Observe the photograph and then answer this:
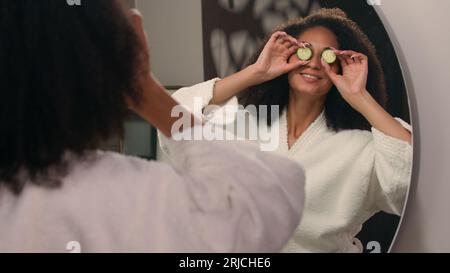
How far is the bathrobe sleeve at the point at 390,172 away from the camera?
0.79 meters

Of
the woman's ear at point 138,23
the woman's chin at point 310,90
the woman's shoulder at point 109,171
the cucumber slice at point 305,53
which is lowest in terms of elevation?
the woman's shoulder at point 109,171

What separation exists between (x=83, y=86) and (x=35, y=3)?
12cm

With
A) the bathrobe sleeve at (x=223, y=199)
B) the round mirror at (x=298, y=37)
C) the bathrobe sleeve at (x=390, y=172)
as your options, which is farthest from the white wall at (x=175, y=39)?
the bathrobe sleeve at (x=390, y=172)

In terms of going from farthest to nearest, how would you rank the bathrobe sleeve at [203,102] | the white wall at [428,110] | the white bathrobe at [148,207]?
the white wall at [428,110]
the bathrobe sleeve at [203,102]
the white bathrobe at [148,207]

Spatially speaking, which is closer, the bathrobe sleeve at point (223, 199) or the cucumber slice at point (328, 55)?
the bathrobe sleeve at point (223, 199)

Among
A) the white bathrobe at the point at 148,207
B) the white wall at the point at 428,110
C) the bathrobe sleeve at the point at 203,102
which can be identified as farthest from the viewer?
the white wall at the point at 428,110

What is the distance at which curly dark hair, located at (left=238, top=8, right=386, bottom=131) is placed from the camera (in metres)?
0.78

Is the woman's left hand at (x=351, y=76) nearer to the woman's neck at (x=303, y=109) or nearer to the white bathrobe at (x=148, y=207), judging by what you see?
the woman's neck at (x=303, y=109)

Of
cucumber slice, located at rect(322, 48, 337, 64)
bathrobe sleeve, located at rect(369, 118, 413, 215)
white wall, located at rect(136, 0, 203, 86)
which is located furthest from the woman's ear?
bathrobe sleeve, located at rect(369, 118, 413, 215)

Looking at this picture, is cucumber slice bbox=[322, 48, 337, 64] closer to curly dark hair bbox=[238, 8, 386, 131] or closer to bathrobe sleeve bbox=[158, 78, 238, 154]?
curly dark hair bbox=[238, 8, 386, 131]

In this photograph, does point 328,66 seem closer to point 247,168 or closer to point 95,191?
point 247,168
